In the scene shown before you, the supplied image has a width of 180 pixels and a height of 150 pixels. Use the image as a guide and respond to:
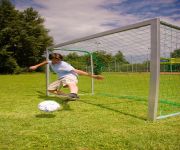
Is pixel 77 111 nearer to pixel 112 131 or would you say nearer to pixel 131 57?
pixel 112 131

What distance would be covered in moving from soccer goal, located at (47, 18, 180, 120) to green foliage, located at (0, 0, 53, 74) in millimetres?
27723

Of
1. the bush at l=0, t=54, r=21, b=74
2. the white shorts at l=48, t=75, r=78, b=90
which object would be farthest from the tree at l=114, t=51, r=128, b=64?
the bush at l=0, t=54, r=21, b=74

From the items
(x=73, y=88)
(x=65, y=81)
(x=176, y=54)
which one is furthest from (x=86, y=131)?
(x=176, y=54)

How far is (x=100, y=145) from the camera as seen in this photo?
A: 3898 mm

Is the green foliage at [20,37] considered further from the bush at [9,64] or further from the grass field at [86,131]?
the grass field at [86,131]

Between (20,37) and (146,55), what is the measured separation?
35259mm

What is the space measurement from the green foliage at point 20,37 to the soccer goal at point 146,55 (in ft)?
91.0

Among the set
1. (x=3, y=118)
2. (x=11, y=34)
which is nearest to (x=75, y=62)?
(x=3, y=118)

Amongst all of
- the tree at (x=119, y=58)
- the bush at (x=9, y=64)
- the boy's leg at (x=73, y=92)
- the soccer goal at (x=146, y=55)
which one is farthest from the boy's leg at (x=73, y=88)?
the bush at (x=9, y=64)

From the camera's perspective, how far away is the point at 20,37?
134 feet

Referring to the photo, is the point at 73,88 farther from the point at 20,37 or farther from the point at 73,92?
the point at 20,37

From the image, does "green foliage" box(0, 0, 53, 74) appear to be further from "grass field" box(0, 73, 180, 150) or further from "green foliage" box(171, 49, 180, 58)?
"grass field" box(0, 73, 180, 150)

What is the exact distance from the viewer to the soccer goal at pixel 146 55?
545 cm

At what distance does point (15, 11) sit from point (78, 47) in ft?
112
